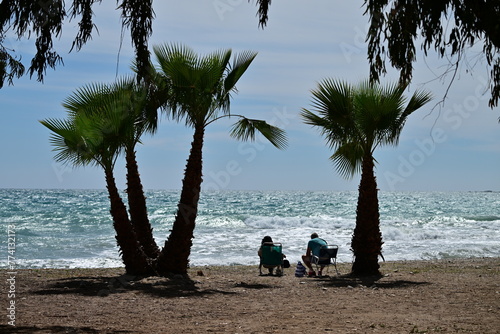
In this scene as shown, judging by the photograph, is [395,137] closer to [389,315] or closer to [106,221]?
[389,315]

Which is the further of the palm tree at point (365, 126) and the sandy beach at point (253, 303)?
the palm tree at point (365, 126)

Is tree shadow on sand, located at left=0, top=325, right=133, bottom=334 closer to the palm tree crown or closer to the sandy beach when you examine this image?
Result: the sandy beach

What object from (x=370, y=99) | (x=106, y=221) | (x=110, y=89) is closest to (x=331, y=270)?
(x=370, y=99)

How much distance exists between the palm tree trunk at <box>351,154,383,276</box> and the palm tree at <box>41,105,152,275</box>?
472 cm

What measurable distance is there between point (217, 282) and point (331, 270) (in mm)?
4375

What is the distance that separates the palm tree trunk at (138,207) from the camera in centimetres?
1298

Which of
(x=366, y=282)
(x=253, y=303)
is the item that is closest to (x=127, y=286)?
(x=253, y=303)

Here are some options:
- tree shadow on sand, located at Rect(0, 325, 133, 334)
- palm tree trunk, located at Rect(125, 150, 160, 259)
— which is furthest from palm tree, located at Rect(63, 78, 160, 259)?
tree shadow on sand, located at Rect(0, 325, 133, 334)

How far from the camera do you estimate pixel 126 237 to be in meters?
12.6

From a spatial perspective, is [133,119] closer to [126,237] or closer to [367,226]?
[126,237]

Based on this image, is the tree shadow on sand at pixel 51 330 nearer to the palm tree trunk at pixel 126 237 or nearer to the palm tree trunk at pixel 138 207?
the palm tree trunk at pixel 126 237

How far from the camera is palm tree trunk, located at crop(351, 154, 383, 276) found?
553 inches

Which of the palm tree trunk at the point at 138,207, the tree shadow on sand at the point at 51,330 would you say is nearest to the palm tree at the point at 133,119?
the palm tree trunk at the point at 138,207

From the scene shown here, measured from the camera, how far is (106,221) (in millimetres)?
40875
